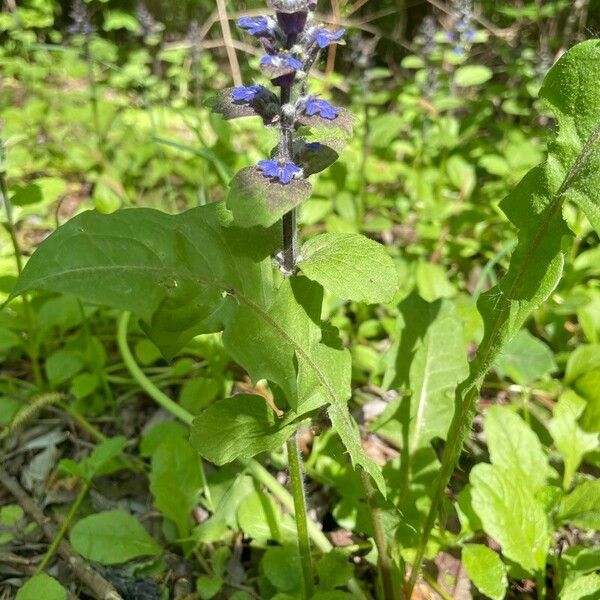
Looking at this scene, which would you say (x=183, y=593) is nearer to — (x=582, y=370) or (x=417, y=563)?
(x=417, y=563)

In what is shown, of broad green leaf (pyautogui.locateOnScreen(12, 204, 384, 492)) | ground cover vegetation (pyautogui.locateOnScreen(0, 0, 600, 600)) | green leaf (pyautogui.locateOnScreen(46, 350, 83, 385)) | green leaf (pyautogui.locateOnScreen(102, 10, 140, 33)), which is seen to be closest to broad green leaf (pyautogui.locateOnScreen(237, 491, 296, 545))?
ground cover vegetation (pyautogui.locateOnScreen(0, 0, 600, 600))

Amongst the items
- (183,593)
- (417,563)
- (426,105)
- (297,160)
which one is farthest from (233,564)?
(426,105)

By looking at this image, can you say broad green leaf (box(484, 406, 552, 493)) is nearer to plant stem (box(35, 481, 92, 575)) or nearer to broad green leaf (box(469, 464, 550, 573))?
broad green leaf (box(469, 464, 550, 573))

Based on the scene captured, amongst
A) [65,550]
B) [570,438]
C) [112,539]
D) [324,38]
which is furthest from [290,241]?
[570,438]

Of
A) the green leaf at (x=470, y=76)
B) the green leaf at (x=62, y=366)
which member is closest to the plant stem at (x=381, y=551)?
the green leaf at (x=62, y=366)

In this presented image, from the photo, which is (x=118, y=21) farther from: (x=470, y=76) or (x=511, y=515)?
(x=511, y=515)
